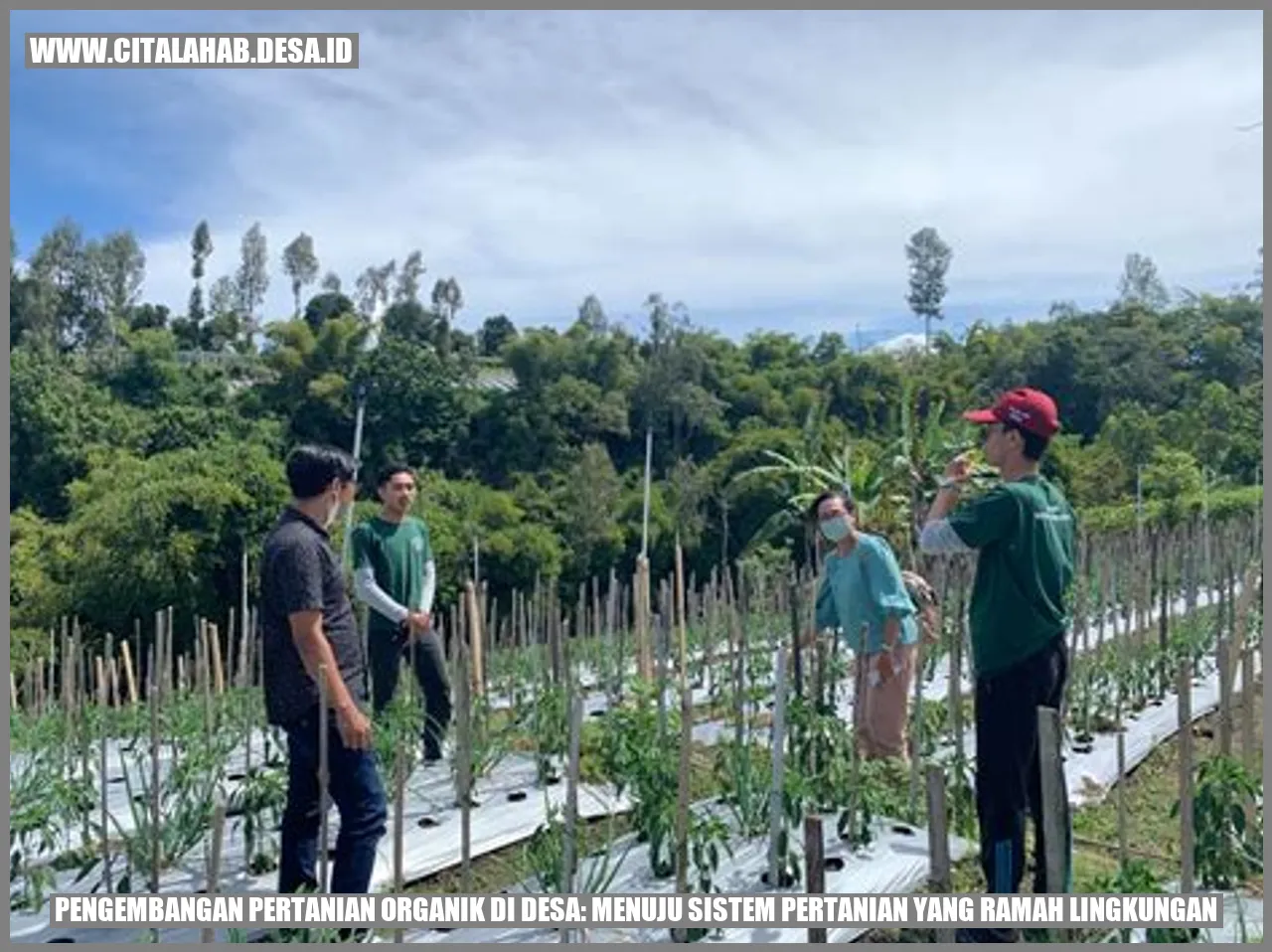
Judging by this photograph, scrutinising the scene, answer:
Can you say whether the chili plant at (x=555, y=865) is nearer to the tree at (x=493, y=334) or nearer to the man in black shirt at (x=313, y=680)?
the man in black shirt at (x=313, y=680)

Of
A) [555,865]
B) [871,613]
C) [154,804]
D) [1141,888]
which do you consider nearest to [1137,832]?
[871,613]

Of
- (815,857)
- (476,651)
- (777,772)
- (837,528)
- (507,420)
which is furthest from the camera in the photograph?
(507,420)

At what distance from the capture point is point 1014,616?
8.75 feet

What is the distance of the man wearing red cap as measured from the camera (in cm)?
264

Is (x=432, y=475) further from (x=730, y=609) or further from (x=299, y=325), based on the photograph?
(x=730, y=609)

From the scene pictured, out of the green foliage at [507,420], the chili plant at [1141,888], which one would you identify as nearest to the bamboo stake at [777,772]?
the chili plant at [1141,888]

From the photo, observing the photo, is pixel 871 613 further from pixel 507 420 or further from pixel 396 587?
pixel 507 420

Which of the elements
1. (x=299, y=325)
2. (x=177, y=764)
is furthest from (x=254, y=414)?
(x=177, y=764)

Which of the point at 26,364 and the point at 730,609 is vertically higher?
the point at 26,364

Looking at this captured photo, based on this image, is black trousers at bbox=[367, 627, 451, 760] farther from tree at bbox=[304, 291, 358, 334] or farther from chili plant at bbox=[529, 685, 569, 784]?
tree at bbox=[304, 291, 358, 334]

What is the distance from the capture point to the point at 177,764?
12.3ft

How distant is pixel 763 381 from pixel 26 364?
14389 millimetres
